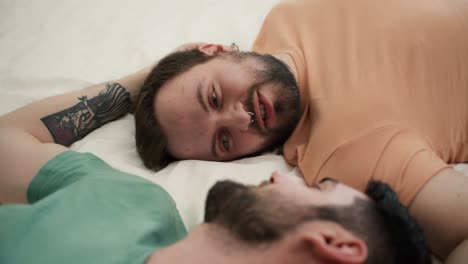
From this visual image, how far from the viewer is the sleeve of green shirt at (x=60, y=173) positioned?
0.83 meters

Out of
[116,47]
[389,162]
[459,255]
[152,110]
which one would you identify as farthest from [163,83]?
[459,255]

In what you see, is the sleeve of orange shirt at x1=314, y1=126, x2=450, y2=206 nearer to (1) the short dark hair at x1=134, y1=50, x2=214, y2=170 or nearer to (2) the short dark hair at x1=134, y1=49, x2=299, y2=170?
(2) the short dark hair at x1=134, y1=49, x2=299, y2=170

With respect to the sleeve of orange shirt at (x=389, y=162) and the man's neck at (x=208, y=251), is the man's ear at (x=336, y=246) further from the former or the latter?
the sleeve of orange shirt at (x=389, y=162)

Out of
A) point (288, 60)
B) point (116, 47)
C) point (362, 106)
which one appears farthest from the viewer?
point (116, 47)

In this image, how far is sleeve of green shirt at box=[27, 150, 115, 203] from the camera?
2.72 ft

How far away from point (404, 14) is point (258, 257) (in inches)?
37.4

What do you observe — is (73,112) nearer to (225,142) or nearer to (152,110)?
(152,110)

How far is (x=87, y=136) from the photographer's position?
3.79ft

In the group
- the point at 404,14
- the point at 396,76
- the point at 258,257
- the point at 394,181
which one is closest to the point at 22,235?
the point at 258,257

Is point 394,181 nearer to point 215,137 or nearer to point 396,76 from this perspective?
point 396,76

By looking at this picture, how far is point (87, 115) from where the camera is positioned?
1155 millimetres

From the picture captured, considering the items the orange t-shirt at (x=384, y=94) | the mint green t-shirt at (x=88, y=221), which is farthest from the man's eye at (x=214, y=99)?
the mint green t-shirt at (x=88, y=221)

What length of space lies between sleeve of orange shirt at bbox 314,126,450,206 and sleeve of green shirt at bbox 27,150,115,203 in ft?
1.83

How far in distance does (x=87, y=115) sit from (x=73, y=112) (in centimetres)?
4
